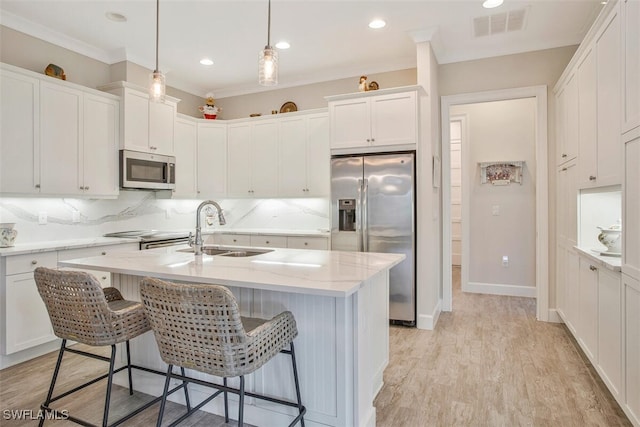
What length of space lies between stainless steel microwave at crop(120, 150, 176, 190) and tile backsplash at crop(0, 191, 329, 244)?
332 millimetres

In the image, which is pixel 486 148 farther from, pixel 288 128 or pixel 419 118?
pixel 288 128

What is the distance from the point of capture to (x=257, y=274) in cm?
182

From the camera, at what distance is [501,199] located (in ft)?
16.9

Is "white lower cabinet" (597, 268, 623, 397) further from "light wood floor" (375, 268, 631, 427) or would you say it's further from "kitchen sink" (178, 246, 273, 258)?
"kitchen sink" (178, 246, 273, 258)

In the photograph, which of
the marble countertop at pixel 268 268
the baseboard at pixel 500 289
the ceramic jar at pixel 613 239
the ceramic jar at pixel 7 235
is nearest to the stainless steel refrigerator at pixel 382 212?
the marble countertop at pixel 268 268

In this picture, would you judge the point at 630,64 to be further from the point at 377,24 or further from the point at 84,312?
the point at 84,312

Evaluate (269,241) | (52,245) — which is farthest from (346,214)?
(52,245)

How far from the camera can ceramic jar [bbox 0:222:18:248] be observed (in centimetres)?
306

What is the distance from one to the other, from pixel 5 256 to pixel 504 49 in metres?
4.84

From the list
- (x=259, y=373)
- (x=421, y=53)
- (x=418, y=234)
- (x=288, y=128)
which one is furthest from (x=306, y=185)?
(x=259, y=373)

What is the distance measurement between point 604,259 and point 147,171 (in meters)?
4.19

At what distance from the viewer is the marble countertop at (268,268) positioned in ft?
5.32

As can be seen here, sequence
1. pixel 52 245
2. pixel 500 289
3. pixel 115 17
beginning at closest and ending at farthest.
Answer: pixel 52 245 → pixel 115 17 → pixel 500 289

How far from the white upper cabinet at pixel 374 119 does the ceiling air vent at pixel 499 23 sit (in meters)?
0.80
